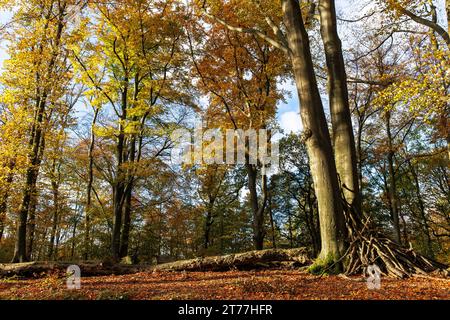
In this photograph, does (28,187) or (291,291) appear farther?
(28,187)

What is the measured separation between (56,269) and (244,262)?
5041 mm

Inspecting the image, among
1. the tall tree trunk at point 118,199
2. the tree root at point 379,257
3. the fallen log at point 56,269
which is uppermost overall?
the tall tree trunk at point 118,199

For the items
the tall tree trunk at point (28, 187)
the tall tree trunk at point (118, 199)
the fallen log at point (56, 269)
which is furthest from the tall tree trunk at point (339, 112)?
the tall tree trunk at point (28, 187)

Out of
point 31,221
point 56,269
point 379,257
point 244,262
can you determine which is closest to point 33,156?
point 31,221

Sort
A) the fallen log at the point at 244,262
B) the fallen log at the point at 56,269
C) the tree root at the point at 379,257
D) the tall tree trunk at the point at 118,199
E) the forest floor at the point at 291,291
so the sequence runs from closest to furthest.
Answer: the forest floor at the point at 291,291
the tree root at the point at 379,257
the fallen log at the point at 56,269
the fallen log at the point at 244,262
the tall tree trunk at the point at 118,199

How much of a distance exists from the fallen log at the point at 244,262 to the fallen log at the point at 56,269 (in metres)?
0.99

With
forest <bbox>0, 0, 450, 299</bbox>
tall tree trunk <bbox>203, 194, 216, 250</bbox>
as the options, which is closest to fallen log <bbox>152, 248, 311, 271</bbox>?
forest <bbox>0, 0, 450, 299</bbox>

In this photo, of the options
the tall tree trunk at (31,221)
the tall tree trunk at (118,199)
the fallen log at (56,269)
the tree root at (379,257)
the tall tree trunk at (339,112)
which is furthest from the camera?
the tall tree trunk at (31,221)

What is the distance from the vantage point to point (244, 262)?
27.9ft

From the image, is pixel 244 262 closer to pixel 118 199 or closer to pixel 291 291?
pixel 291 291

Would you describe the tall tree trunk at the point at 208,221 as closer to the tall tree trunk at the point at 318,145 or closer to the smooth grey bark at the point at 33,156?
the smooth grey bark at the point at 33,156

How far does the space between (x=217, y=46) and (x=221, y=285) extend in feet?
40.0

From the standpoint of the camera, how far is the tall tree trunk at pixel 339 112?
25.0ft
